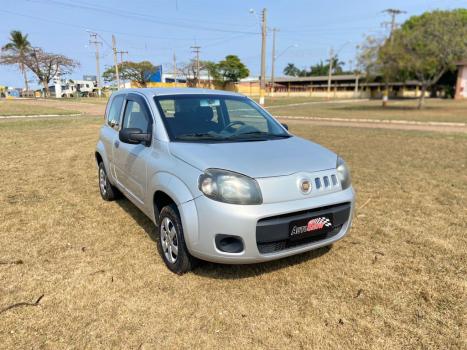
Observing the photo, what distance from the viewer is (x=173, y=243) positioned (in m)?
3.29

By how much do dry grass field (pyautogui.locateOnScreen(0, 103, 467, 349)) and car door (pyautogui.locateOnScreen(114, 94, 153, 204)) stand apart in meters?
0.57

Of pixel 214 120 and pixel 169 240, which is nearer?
pixel 169 240

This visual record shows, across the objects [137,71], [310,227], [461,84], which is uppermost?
[137,71]

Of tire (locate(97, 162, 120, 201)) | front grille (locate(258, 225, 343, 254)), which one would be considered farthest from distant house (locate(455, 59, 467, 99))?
front grille (locate(258, 225, 343, 254))

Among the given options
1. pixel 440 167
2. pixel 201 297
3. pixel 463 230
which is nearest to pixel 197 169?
pixel 201 297

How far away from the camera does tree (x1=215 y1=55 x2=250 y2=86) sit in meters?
83.6

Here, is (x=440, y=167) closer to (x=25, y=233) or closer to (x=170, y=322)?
(x=170, y=322)

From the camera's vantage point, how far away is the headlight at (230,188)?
2.81m

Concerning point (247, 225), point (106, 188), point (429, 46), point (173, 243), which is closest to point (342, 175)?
point (247, 225)

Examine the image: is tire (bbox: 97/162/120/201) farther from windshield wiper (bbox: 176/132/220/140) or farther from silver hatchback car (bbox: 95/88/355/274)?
windshield wiper (bbox: 176/132/220/140)

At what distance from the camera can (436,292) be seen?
3084mm

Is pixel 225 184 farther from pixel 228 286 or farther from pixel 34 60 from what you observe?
pixel 34 60

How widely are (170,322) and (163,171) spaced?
1295 mm

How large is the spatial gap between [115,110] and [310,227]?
321 centimetres
